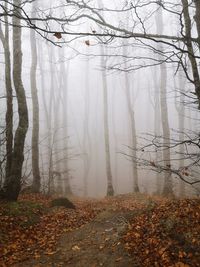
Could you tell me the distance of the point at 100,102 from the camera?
54938 mm

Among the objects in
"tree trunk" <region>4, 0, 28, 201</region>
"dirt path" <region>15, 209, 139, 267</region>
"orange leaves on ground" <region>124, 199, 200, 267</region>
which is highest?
"tree trunk" <region>4, 0, 28, 201</region>

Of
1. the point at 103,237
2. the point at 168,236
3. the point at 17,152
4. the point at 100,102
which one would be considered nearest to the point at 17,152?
the point at 17,152

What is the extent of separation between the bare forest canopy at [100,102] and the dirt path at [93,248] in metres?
1.77

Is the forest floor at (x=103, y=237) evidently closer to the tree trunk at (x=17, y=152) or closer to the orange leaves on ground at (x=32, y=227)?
the orange leaves on ground at (x=32, y=227)

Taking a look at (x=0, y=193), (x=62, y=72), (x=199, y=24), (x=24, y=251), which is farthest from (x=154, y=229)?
(x=62, y=72)

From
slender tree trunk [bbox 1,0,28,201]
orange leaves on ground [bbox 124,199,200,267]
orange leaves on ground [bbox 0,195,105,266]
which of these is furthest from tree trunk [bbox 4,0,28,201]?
orange leaves on ground [bbox 124,199,200,267]

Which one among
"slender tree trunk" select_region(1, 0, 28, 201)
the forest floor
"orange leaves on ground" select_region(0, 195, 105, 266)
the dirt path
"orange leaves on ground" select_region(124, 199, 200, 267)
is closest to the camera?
"orange leaves on ground" select_region(124, 199, 200, 267)

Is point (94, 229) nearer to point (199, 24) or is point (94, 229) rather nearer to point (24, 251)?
point (24, 251)

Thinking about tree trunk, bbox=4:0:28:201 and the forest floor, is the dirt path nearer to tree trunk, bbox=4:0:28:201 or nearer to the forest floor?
the forest floor

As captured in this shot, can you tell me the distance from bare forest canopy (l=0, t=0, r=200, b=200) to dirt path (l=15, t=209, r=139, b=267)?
1.77 m

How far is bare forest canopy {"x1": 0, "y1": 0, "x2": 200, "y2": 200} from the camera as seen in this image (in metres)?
6.16

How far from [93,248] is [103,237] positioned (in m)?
0.61

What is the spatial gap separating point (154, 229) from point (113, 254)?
0.97 m

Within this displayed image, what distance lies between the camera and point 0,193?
998cm
